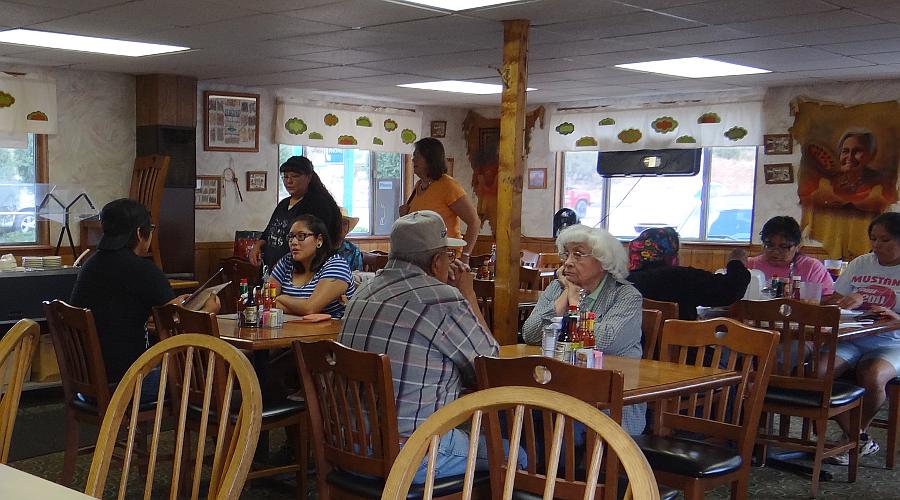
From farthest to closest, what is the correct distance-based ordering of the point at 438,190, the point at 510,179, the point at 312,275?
the point at 438,190 < the point at 510,179 < the point at 312,275

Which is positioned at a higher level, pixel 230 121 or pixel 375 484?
pixel 230 121

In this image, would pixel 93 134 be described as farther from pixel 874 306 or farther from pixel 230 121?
pixel 874 306

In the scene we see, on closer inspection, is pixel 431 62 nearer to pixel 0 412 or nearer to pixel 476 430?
pixel 0 412

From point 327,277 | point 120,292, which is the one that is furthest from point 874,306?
point 120,292

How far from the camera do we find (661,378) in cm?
326

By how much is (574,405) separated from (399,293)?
1.62 m

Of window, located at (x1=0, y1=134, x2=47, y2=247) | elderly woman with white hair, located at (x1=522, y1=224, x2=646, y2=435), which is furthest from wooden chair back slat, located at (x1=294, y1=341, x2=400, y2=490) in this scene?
window, located at (x1=0, y1=134, x2=47, y2=247)

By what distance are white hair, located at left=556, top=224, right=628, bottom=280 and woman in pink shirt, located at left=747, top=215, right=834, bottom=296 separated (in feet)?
7.74

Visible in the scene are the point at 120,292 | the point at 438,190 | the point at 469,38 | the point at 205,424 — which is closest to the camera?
the point at 205,424

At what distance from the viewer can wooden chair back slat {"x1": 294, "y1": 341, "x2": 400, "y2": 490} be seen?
278 cm

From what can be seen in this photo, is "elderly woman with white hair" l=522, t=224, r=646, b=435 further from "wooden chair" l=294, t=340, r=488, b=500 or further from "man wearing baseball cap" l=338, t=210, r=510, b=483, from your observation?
"wooden chair" l=294, t=340, r=488, b=500

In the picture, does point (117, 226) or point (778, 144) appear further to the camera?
point (778, 144)

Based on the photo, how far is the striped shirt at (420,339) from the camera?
3.02 m

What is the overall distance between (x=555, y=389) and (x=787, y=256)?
12.1 ft
